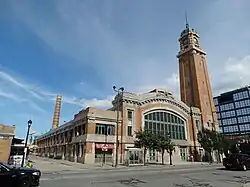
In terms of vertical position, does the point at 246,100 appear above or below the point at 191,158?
above

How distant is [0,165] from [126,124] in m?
31.7

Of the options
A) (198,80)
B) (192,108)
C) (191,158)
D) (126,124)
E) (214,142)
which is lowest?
(191,158)

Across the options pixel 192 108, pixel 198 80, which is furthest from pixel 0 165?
pixel 198 80

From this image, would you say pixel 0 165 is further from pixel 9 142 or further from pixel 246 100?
pixel 246 100

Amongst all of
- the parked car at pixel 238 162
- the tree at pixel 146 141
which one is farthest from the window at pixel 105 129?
the parked car at pixel 238 162

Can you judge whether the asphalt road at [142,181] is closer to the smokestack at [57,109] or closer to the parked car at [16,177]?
the parked car at [16,177]

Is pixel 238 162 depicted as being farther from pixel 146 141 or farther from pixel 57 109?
pixel 57 109

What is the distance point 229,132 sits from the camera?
100 m

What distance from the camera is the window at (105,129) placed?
37594 millimetres

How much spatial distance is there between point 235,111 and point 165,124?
224ft

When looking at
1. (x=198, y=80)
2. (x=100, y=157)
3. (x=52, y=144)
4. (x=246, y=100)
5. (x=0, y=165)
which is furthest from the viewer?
(x=246, y=100)

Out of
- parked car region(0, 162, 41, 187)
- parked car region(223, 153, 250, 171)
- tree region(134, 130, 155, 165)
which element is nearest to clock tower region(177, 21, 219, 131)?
tree region(134, 130, 155, 165)

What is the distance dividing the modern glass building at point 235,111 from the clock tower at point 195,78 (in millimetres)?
45639

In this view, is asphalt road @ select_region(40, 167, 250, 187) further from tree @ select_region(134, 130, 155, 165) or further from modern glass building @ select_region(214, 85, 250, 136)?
modern glass building @ select_region(214, 85, 250, 136)
